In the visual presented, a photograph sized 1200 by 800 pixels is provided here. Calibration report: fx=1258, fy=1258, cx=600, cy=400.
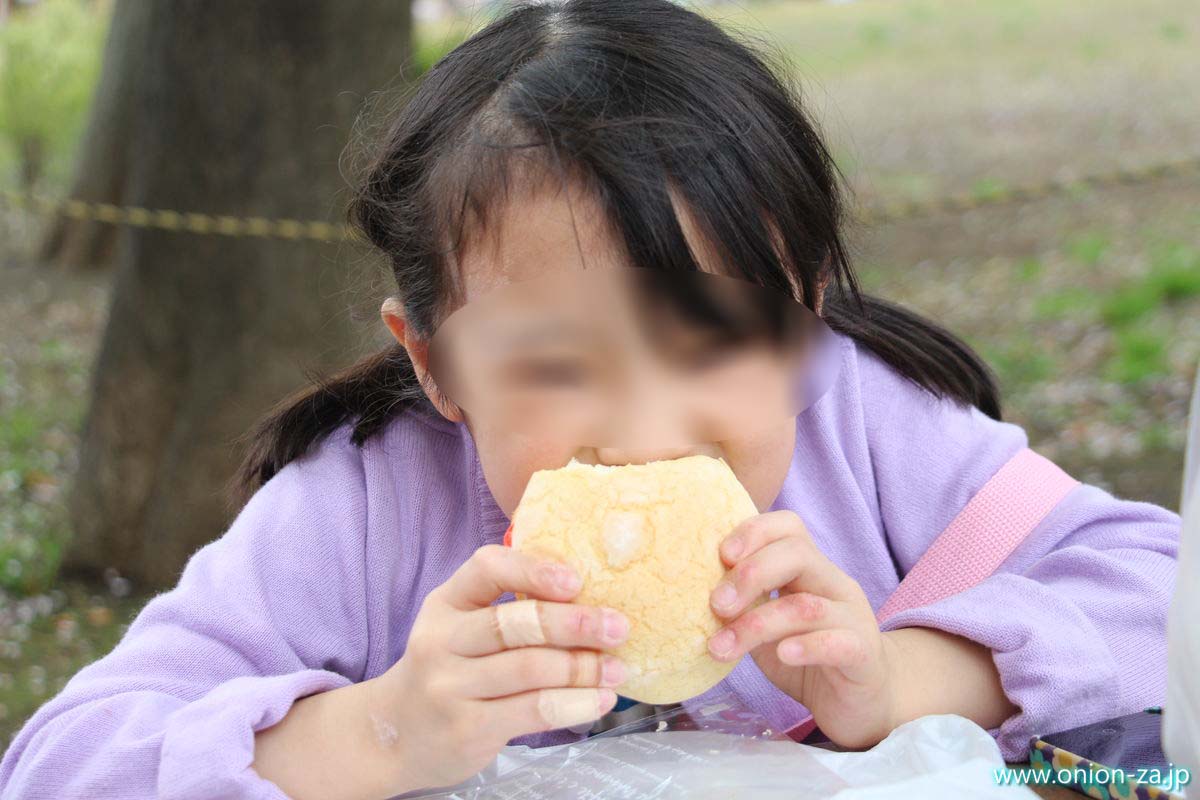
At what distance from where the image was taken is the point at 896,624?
139cm

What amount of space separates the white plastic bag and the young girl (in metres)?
0.34

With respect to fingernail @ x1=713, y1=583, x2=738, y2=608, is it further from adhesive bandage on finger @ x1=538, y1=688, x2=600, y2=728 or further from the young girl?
adhesive bandage on finger @ x1=538, y1=688, x2=600, y2=728

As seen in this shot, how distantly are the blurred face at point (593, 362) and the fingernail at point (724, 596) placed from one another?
0.54 feet

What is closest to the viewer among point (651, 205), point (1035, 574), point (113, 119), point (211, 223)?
point (651, 205)

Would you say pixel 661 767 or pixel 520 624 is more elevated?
pixel 520 624

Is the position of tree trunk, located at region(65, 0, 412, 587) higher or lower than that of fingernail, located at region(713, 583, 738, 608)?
higher

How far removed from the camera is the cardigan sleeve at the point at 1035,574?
4.23 feet

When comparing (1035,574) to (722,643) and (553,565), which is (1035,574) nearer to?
(722,643)

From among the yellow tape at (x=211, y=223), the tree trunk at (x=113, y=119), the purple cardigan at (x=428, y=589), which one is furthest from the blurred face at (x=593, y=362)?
the tree trunk at (x=113, y=119)

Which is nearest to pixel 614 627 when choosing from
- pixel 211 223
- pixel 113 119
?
pixel 211 223

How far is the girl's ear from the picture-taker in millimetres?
1517

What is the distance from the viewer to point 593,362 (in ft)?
4.12

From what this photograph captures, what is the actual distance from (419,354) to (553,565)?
510 millimetres

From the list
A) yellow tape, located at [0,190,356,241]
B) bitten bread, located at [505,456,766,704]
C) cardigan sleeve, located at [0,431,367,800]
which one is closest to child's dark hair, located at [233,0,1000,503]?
cardigan sleeve, located at [0,431,367,800]
